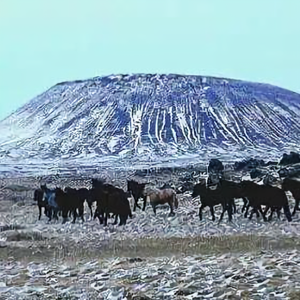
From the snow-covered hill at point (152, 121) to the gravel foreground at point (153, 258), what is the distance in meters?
87.7

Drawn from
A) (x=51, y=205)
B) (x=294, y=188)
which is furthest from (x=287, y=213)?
(x=51, y=205)

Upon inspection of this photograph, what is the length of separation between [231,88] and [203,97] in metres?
11.5

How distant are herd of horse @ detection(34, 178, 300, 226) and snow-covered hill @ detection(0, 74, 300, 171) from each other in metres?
83.3

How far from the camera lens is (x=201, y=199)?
24922 millimetres

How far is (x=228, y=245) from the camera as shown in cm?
1822

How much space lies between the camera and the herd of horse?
23344 mm

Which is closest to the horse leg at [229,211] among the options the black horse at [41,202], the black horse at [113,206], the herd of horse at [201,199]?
the herd of horse at [201,199]

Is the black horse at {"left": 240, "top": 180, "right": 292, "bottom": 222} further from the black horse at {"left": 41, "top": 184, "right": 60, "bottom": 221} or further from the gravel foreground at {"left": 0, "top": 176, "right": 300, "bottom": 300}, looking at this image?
the black horse at {"left": 41, "top": 184, "right": 60, "bottom": 221}

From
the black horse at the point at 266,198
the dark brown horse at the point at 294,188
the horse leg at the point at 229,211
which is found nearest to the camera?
the black horse at the point at 266,198

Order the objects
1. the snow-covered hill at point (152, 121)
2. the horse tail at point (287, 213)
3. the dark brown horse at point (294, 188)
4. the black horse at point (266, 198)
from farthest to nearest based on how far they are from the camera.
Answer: the snow-covered hill at point (152, 121) → the dark brown horse at point (294, 188) → the black horse at point (266, 198) → the horse tail at point (287, 213)

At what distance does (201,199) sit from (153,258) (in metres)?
8.51

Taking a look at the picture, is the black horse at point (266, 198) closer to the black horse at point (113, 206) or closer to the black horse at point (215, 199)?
the black horse at point (215, 199)

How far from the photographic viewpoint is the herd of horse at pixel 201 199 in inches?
919

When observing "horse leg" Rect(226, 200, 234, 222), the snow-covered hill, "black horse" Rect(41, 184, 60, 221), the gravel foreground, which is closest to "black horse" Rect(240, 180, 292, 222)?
the gravel foreground
